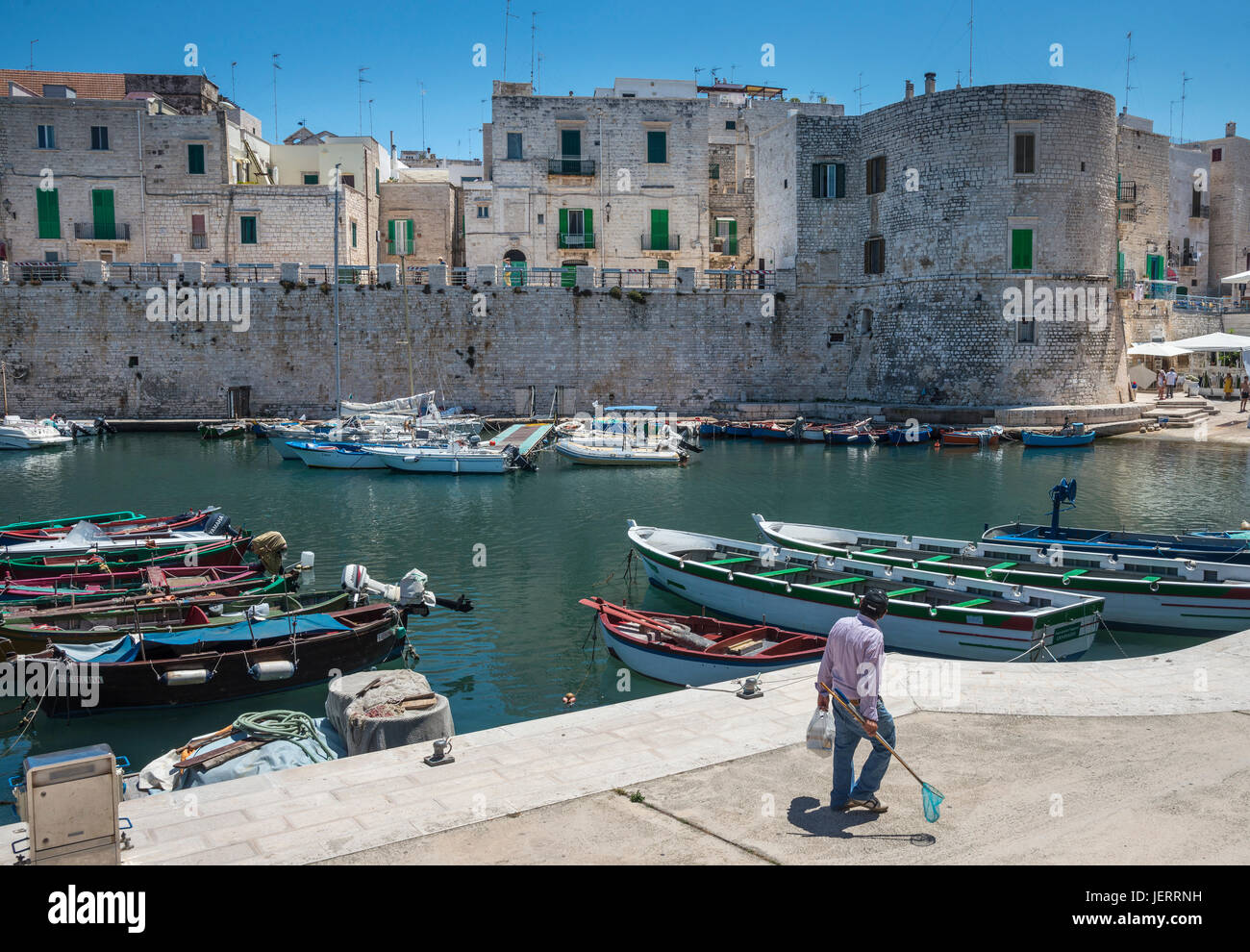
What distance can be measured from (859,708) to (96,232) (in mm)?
38703

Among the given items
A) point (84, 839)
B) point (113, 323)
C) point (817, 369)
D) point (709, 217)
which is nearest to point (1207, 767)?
point (84, 839)

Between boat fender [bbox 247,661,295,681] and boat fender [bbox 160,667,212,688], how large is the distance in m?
0.47

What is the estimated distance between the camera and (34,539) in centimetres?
1588

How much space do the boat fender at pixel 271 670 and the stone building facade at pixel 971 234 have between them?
27308mm

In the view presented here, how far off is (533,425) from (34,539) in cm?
1906

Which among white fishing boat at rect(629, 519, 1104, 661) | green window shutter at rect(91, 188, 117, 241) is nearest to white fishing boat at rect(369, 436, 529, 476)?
white fishing boat at rect(629, 519, 1104, 661)

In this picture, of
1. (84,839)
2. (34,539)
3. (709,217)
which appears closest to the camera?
(84,839)

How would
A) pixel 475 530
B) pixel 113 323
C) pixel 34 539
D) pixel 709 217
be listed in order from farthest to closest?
pixel 709 217 < pixel 113 323 < pixel 475 530 < pixel 34 539

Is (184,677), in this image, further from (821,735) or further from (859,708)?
(859,708)

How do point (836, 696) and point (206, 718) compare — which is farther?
point (206, 718)

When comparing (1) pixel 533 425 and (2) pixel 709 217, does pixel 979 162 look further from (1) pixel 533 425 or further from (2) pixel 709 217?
(1) pixel 533 425

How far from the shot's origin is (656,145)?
1511 inches

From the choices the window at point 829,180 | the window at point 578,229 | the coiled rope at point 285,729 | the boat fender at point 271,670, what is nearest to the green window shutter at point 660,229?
the window at point 578,229

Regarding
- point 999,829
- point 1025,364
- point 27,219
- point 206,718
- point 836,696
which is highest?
point 27,219
